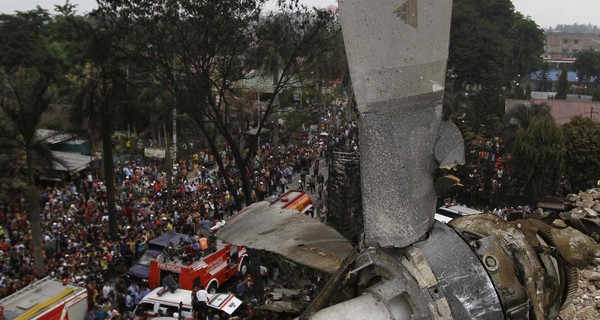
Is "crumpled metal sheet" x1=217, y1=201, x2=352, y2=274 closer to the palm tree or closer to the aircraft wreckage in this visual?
the aircraft wreckage

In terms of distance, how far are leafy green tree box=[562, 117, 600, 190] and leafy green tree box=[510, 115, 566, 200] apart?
1202 millimetres

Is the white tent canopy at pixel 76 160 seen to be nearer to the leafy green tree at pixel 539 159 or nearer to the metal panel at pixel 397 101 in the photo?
the leafy green tree at pixel 539 159

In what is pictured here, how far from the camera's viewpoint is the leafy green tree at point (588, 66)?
7975 centimetres

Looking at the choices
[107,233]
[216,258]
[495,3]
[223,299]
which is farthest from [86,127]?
[495,3]

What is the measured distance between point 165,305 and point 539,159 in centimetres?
1616

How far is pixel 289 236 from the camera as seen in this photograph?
3734mm

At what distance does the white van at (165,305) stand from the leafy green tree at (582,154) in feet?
59.9

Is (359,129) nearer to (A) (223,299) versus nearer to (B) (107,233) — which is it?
(A) (223,299)

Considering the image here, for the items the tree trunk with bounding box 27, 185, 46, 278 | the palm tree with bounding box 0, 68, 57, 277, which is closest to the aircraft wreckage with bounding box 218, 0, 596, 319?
the tree trunk with bounding box 27, 185, 46, 278

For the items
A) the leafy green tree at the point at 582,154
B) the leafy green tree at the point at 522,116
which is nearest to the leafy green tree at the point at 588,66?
the leafy green tree at the point at 522,116

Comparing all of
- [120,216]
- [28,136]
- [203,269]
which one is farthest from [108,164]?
[203,269]

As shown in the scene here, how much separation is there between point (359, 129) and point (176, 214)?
18.2 m

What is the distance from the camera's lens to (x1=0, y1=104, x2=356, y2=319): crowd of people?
1493cm

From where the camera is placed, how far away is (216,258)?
15.3 m
